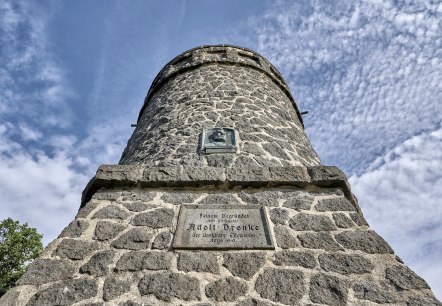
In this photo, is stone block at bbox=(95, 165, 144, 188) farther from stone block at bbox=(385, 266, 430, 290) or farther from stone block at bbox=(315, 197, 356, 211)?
stone block at bbox=(385, 266, 430, 290)

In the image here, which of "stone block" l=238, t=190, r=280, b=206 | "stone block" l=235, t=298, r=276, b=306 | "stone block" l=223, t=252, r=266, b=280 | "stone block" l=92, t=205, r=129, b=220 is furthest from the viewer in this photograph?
"stone block" l=238, t=190, r=280, b=206

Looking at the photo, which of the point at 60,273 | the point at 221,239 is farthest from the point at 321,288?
the point at 60,273

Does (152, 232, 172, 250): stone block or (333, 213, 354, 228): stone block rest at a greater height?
(333, 213, 354, 228): stone block

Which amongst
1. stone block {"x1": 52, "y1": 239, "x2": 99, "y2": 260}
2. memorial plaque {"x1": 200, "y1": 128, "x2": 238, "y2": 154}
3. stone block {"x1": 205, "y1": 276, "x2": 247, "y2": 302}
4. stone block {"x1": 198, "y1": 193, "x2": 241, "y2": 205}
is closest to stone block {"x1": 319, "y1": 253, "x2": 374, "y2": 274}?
stone block {"x1": 205, "y1": 276, "x2": 247, "y2": 302}

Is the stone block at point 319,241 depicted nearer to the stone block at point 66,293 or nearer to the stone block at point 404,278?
the stone block at point 404,278

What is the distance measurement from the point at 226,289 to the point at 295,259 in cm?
65

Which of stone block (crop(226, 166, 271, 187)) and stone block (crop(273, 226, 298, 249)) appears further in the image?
stone block (crop(226, 166, 271, 187))

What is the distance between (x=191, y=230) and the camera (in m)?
2.89

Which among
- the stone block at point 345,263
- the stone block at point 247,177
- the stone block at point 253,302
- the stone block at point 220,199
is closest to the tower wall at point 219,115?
the stone block at point 247,177

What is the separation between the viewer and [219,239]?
279cm

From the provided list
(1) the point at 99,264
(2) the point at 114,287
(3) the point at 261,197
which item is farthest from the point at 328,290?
(1) the point at 99,264

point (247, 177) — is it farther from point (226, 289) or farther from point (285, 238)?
point (226, 289)

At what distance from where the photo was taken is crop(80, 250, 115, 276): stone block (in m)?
2.52

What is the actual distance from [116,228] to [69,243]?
410 millimetres
